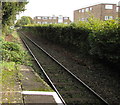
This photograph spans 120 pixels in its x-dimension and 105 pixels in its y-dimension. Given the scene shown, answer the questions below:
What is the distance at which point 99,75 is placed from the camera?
905 centimetres

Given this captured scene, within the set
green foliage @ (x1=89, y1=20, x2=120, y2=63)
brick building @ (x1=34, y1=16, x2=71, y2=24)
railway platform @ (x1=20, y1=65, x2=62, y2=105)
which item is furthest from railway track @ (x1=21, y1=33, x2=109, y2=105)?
brick building @ (x1=34, y1=16, x2=71, y2=24)

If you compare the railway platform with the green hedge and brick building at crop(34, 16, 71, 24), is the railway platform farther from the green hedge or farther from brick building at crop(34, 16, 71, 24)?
brick building at crop(34, 16, 71, 24)

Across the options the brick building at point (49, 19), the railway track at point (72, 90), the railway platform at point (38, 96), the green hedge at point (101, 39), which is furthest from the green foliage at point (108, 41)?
the brick building at point (49, 19)

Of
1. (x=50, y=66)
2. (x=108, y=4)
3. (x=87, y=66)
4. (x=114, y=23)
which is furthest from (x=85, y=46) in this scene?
(x=108, y=4)

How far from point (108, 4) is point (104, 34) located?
40.0 meters

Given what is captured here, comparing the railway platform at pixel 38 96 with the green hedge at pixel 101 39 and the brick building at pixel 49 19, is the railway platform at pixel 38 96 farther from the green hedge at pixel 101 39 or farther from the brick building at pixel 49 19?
the brick building at pixel 49 19

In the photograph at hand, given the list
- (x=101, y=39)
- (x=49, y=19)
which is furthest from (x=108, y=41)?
(x=49, y=19)

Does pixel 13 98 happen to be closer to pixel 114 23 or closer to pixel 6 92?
pixel 6 92

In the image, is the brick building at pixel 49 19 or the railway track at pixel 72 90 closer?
the railway track at pixel 72 90

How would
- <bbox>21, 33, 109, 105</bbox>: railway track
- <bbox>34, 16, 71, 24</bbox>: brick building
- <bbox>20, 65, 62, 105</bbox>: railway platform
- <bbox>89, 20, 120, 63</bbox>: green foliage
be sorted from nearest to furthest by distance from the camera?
<bbox>20, 65, 62, 105</bbox>: railway platform → <bbox>21, 33, 109, 105</bbox>: railway track → <bbox>89, 20, 120, 63</bbox>: green foliage → <bbox>34, 16, 71, 24</bbox>: brick building

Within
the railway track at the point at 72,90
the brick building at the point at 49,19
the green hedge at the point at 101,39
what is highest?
the brick building at the point at 49,19

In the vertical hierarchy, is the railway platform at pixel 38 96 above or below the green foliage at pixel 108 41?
below

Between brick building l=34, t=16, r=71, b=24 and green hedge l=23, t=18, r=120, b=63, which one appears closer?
green hedge l=23, t=18, r=120, b=63

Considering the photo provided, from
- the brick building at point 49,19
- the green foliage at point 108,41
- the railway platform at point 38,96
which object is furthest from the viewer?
the brick building at point 49,19
